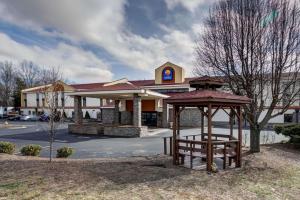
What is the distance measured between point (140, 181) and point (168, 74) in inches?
1241

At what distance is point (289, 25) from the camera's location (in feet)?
32.5

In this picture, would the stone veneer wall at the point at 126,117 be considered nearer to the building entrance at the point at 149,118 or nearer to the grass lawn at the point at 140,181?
the building entrance at the point at 149,118

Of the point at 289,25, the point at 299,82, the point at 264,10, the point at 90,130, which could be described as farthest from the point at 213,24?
the point at 90,130

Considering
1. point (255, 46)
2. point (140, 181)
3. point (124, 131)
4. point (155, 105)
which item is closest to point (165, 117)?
point (155, 105)

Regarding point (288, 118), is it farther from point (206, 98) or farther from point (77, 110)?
point (206, 98)

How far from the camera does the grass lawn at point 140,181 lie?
5.61m

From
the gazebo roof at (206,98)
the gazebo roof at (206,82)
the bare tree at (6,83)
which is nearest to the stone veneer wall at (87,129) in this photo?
the gazebo roof at (206,98)

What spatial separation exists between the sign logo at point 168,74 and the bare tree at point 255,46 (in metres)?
25.5

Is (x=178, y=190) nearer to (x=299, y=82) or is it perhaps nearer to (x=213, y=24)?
(x=213, y=24)

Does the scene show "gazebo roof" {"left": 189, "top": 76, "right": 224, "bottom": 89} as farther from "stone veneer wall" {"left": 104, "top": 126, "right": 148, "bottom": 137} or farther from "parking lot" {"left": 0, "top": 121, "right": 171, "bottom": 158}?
"stone veneer wall" {"left": 104, "top": 126, "right": 148, "bottom": 137}

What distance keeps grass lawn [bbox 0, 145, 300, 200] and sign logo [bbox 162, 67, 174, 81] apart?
94.4ft

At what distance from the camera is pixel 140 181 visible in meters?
6.57

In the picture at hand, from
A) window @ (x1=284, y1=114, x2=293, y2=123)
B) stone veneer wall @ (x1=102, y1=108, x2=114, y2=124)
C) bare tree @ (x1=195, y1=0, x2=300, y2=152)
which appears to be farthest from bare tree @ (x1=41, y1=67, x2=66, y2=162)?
window @ (x1=284, y1=114, x2=293, y2=123)

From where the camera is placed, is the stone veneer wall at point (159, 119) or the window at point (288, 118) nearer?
the stone veneer wall at point (159, 119)
